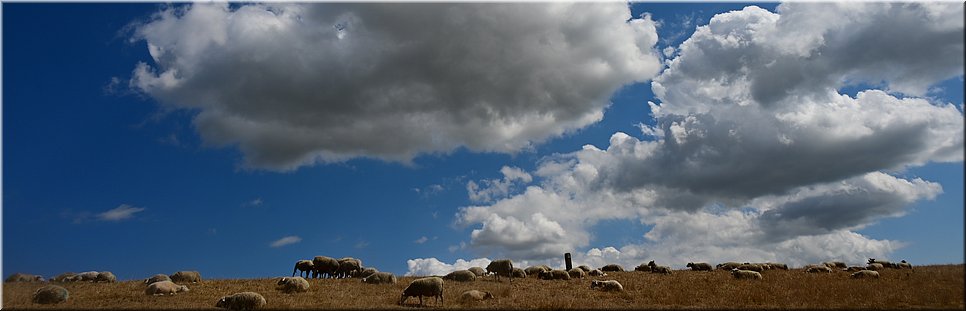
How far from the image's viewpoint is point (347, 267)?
45.0 metres

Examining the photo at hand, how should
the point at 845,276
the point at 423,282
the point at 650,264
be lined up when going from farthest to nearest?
the point at 650,264 < the point at 845,276 < the point at 423,282

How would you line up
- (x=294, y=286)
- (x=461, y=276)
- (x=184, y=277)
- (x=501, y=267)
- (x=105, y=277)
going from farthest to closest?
(x=501, y=267) < (x=461, y=276) < (x=105, y=277) < (x=184, y=277) < (x=294, y=286)

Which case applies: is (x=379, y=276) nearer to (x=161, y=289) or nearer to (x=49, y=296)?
(x=161, y=289)

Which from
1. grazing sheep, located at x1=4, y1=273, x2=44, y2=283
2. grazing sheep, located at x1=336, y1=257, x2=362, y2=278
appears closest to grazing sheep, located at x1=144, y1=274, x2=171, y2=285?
grazing sheep, located at x1=4, y1=273, x2=44, y2=283

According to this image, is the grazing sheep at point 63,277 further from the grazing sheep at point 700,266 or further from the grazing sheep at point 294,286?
the grazing sheep at point 700,266

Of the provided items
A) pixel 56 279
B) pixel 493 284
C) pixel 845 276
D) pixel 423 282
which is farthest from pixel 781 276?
pixel 56 279

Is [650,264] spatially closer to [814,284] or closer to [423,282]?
[814,284]

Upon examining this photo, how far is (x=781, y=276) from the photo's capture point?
4094 centimetres

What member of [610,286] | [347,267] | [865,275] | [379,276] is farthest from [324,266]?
[865,275]

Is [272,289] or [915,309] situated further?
[272,289]

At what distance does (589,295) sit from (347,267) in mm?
21891

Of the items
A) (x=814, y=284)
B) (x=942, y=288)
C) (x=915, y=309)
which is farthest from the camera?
(x=814, y=284)

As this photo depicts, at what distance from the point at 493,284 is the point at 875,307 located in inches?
777

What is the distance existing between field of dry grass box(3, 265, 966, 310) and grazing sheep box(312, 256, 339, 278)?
8486 mm
